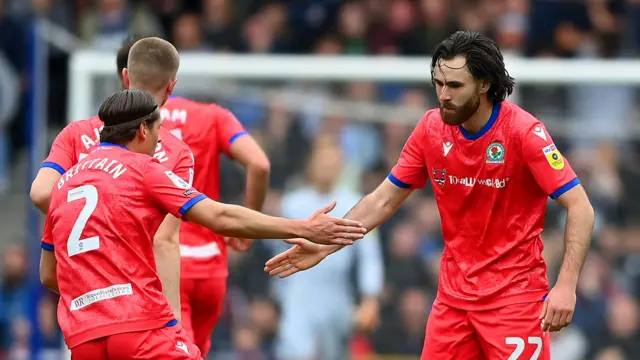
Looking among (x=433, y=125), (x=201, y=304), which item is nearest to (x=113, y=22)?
(x=201, y=304)

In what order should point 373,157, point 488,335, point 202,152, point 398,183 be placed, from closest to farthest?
point 488,335 → point 398,183 → point 202,152 → point 373,157

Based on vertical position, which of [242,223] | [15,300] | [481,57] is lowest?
[15,300]

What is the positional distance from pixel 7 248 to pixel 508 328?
8.78m

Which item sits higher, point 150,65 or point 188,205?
point 150,65

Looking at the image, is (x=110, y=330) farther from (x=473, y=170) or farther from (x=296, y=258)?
(x=473, y=170)

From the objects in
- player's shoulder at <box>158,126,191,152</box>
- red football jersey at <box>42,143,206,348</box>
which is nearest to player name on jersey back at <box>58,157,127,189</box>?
red football jersey at <box>42,143,206,348</box>

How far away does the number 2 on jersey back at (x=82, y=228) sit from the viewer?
564 cm

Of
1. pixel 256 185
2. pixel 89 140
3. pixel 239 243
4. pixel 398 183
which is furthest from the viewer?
pixel 239 243

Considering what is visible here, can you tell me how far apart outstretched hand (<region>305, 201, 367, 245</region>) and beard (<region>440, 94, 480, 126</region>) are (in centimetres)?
92

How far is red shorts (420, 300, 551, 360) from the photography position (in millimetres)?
6379

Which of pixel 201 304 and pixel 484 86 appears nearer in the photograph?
pixel 484 86

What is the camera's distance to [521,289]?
646 centimetres

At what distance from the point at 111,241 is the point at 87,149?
1257 mm

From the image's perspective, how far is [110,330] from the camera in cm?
563
